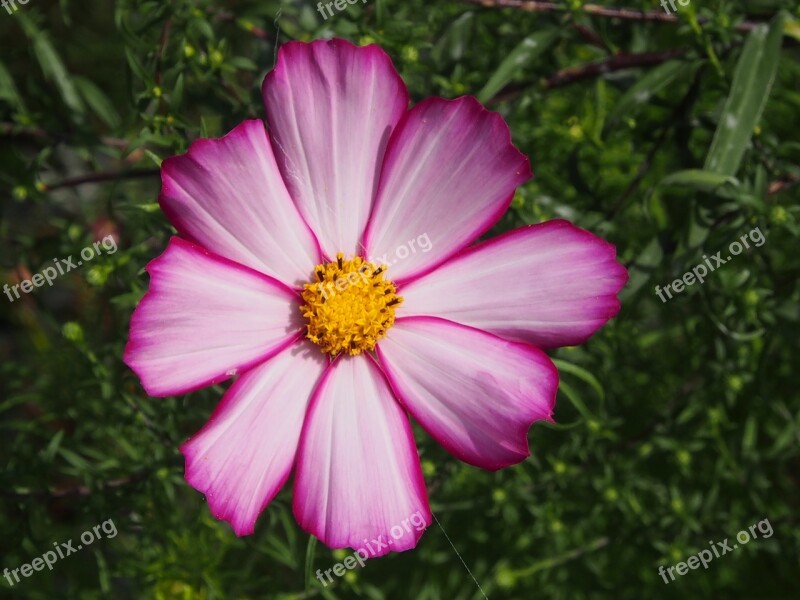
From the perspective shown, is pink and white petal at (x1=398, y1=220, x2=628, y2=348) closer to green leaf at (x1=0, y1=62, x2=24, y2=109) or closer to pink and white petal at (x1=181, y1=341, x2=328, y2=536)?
pink and white petal at (x1=181, y1=341, x2=328, y2=536)

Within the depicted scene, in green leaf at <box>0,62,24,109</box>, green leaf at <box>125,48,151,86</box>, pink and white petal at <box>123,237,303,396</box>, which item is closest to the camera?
pink and white petal at <box>123,237,303,396</box>

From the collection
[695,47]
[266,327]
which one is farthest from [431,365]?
[695,47]

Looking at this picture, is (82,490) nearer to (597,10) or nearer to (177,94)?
(177,94)

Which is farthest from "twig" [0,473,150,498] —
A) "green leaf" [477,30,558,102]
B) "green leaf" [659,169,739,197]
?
"green leaf" [659,169,739,197]

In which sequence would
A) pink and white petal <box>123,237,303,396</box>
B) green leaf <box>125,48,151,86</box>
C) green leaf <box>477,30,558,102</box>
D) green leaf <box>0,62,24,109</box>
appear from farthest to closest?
green leaf <box>0,62,24,109</box>, green leaf <box>477,30,558,102</box>, green leaf <box>125,48,151,86</box>, pink and white petal <box>123,237,303,396</box>

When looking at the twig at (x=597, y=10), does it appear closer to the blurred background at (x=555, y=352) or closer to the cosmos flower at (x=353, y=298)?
the blurred background at (x=555, y=352)
